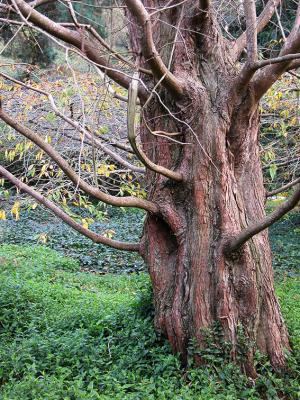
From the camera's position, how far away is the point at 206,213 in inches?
179

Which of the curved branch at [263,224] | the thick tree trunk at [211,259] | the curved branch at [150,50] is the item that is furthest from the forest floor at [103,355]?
the curved branch at [150,50]

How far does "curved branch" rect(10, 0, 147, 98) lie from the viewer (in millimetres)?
3848

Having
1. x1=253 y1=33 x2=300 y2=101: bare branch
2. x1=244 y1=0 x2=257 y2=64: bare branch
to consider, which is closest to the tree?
x1=253 y1=33 x2=300 y2=101: bare branch

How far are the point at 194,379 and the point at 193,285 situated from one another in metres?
0.80

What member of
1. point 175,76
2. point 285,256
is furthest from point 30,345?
point 285,256

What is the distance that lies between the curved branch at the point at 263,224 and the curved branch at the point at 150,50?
139cm

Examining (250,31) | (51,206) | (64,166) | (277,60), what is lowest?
(51,206)

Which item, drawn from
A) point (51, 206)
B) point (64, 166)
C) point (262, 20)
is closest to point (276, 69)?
point (262, 20)

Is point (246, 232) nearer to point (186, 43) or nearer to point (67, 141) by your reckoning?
point (186, 43)

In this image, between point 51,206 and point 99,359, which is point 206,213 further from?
point 99,359

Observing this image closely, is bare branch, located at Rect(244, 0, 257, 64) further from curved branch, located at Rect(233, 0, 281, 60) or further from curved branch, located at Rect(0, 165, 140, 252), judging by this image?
curved branch, located at Rect(0, 165, 140, 252)

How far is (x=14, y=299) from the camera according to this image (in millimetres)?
6879

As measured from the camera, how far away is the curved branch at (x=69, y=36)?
3848 mm

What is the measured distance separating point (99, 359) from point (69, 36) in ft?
9.74
